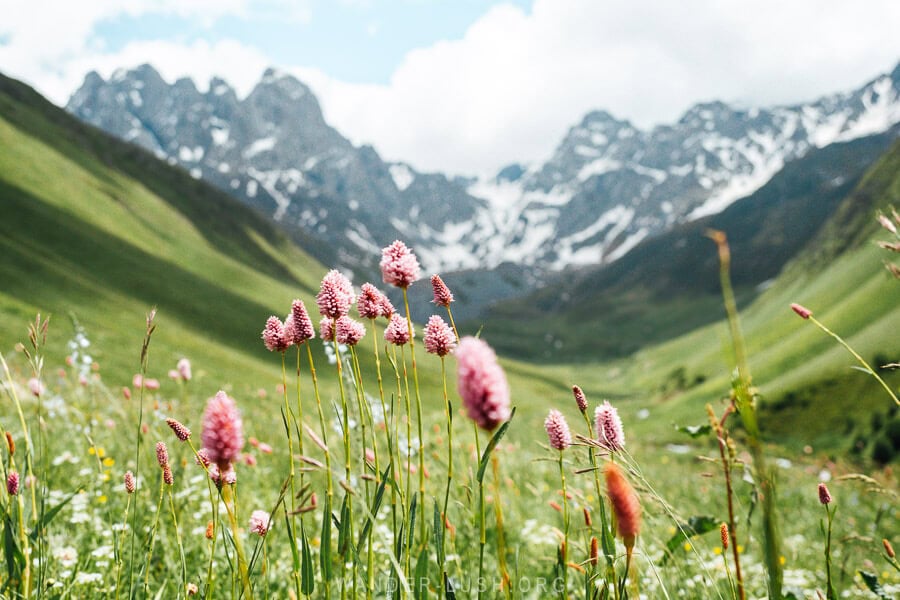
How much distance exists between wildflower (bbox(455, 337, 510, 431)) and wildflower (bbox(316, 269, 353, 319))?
1272 mm

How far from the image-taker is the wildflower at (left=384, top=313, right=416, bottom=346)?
294 cm

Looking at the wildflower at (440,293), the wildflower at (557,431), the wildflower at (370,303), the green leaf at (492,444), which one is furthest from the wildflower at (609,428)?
the wildflower at (370,303)

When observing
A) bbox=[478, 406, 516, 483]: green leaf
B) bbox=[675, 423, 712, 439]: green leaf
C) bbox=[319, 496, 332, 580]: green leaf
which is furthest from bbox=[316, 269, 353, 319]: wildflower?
bbox=[675, 423, 712, 439]: green leaf

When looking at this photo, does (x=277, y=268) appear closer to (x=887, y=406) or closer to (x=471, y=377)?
(x=887, y=406)

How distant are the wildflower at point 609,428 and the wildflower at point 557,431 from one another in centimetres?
15

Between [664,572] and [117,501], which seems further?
[117,501]

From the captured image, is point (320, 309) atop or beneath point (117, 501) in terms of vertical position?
atop

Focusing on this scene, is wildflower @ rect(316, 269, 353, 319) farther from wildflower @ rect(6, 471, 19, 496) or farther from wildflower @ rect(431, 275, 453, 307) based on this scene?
wildflower @ rect(6, 471, 19, 496)

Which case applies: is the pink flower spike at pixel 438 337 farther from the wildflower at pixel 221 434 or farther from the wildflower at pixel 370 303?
the wildflower at pixel 221 434

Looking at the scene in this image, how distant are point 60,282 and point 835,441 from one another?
67.0 m

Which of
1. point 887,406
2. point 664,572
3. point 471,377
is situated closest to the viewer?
point 471,377

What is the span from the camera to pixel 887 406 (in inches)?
1642

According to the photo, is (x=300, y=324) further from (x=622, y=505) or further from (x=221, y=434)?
(x=622, y=505)

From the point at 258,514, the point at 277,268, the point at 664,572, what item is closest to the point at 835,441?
the point at 664,572
